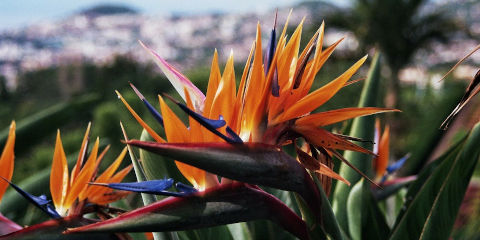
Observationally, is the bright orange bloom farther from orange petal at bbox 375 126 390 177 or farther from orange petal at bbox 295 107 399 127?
orange petal at bbox 295 107 399 127

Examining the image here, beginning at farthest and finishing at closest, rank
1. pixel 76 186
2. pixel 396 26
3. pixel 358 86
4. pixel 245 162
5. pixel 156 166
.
→ pixel 396 26 < pixel 358 86 < pixel 156 166 < pixel 76 186 < pixel 245 162

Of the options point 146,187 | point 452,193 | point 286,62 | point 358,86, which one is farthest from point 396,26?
point 146,187

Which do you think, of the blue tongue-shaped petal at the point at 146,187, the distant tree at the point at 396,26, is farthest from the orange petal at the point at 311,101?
the distant tree at the point at 396,26

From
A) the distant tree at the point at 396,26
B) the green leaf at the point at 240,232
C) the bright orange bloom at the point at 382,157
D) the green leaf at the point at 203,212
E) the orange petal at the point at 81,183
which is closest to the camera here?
the green leaf at the point at 203,212

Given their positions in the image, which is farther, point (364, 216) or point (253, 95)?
point (364, 216)

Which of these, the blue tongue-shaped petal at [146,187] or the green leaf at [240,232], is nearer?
the blue tongue-shaped petal at [146,187]

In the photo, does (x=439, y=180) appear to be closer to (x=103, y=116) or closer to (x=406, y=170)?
(x=103, y=116)

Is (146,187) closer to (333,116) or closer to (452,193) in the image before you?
(333,116)

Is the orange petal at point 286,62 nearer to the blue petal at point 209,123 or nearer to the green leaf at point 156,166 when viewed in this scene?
the blue petal at point 209,123
